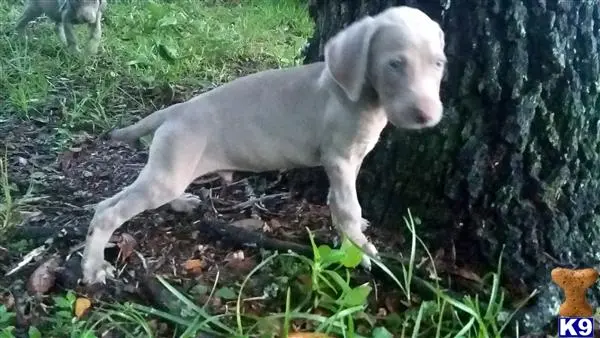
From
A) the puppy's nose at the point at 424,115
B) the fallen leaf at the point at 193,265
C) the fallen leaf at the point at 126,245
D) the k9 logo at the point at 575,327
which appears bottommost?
the fallen leaf at the point at 193,265

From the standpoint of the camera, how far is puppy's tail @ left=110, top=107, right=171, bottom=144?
2953 millimetres

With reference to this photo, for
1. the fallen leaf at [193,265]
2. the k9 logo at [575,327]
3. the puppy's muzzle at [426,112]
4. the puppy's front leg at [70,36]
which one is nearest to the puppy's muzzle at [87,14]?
the puppy's front leg at [70,36]

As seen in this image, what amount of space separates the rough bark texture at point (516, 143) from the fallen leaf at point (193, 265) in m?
0.80

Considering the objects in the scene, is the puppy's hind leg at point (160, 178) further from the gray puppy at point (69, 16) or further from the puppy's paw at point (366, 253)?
the gray puppy at point (69, 16)

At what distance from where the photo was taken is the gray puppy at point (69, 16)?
518 cm

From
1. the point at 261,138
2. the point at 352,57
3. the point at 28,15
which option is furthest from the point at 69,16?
the point at 352,57

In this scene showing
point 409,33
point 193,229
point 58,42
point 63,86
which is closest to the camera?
point 409,33

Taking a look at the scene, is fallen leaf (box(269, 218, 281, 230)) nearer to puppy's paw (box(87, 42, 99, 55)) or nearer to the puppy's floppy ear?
the puppy's floppy ear

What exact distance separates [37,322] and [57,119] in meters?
1.94

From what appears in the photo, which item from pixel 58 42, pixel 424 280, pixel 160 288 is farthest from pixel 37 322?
pixel 58 42

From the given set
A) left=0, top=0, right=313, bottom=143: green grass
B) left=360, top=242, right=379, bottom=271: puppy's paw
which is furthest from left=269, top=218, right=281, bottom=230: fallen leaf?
left=0, top=0, right=313, bottom=143: green grass

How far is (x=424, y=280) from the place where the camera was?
2865 mm

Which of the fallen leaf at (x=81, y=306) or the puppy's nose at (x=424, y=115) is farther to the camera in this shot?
the fallen leaf at (x=81, y=306)

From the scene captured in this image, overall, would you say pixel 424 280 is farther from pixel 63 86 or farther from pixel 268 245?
pixel 63 86
